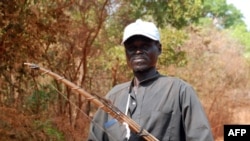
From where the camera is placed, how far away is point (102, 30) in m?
11.1

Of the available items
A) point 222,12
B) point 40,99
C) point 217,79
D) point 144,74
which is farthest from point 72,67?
point 222,12

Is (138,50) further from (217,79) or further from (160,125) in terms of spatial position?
(217,79)

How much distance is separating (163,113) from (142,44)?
0.32m

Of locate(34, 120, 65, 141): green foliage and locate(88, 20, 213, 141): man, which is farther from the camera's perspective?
locate(34, 120, 65, 141): green foliage

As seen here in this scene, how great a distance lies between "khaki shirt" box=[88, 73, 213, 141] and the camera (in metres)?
1.75

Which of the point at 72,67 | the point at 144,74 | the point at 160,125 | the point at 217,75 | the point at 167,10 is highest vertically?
the point at 167,10

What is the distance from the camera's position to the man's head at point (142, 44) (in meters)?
1.87

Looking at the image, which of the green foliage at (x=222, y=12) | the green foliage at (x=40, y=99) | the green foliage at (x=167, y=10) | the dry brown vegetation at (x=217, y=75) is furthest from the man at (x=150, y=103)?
the green foliage at (x=222, y=12)

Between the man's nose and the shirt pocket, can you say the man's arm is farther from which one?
the man's nose

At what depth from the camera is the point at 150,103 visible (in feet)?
6.00

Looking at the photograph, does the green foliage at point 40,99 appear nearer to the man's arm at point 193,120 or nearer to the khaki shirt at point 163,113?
the khaki shirt at point 163,113

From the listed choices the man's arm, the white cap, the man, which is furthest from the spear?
the white cap

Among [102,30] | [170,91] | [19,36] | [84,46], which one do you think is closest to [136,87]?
[170,91]

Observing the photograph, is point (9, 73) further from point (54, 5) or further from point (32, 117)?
point (54, 5)
